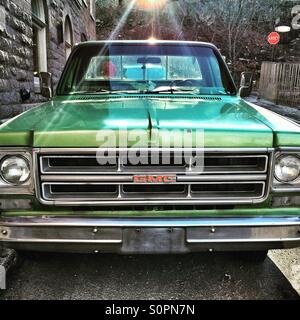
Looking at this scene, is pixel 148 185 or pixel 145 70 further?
pixel 145 70

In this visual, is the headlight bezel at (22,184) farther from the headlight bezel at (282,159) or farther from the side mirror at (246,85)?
the side mirror at (246,85)

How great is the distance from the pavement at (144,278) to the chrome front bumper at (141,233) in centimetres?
58

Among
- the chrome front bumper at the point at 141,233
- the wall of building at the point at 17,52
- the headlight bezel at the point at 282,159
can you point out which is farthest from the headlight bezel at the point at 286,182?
the wall of building at the point at 17,52

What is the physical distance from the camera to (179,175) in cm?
202

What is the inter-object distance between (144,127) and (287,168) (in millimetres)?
861

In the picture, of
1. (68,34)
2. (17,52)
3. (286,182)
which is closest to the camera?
(286,182)

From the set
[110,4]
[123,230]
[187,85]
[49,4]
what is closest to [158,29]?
[110,4]

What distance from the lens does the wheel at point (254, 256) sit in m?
2.80

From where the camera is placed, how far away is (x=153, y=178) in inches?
78.9

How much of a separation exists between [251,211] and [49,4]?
8.30 meters

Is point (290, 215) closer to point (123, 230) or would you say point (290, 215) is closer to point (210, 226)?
point (210, 226)

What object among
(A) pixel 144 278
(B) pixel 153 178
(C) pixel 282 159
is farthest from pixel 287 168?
(A) pixel 144 278

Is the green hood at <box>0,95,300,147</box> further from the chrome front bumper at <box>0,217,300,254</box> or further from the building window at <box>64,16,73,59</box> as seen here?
the building window at <box>64,16,73,59</box>

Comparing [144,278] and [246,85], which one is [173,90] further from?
[144,278]
